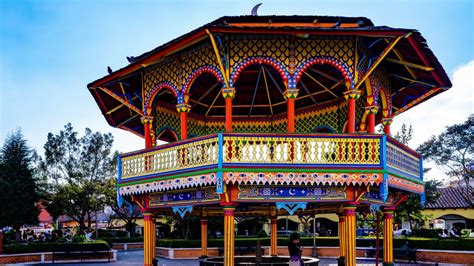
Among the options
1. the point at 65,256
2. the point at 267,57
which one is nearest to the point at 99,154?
the point at 65,256

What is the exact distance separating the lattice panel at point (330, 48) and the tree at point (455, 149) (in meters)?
32.7

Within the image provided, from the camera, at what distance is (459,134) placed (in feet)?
143

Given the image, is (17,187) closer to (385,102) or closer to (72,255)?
(72,255)

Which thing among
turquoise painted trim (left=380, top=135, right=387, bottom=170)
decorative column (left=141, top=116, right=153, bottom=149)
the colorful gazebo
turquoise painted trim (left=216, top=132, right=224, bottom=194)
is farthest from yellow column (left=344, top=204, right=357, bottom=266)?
decorative column (left=141, top=116, right=153, bottom=149)

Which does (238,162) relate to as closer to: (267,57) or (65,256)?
(267,57)

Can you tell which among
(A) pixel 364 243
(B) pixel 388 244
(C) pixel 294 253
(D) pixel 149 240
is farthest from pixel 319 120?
(A) pixel 364 243

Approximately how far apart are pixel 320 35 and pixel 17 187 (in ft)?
102

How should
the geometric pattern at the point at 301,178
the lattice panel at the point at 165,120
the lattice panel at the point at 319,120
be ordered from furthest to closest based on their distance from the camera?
the lattice panel at the point at 319,120, the lattice panel at the point at 165,120, the geometric pattern at the point at 301,178

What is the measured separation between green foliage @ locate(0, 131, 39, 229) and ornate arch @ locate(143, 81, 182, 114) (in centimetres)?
2505

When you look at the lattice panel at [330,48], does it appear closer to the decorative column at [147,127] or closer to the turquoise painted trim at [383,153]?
the turquoise painted trim at [383,153]

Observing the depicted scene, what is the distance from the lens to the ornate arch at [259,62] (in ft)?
45.4

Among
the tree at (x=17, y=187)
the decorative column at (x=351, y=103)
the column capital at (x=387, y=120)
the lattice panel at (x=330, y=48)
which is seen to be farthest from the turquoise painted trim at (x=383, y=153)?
the tree at (x=17, y=187)

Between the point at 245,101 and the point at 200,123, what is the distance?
2070 millimetres

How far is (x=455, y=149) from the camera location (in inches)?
1726
